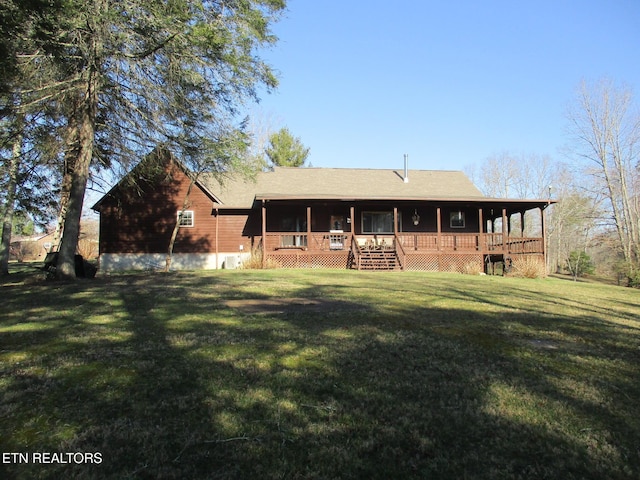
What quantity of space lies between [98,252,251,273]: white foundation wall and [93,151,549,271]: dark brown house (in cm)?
5

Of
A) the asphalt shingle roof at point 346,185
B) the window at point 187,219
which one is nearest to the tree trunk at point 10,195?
the window at point 187,219

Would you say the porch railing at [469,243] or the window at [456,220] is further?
the window at [456,220]

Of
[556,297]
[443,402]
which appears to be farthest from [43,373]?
[556,297]

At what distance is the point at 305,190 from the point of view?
964 inches

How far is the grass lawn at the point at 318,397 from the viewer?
8.95ft

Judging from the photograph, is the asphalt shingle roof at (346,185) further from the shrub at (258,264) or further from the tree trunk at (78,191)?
the tree trunk at (78,191)

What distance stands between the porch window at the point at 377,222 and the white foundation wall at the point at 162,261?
6.90m

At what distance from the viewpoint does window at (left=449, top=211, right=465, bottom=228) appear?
84.7 feet

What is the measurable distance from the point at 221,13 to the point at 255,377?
1261 cm

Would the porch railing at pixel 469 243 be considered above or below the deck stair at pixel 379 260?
above

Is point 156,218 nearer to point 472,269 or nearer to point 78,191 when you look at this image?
point 78,191

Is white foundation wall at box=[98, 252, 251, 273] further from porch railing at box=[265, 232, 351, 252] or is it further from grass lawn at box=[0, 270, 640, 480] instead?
grass lawn at box=[0, 270, 640, 480]

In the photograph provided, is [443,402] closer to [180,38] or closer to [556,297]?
[556,297]

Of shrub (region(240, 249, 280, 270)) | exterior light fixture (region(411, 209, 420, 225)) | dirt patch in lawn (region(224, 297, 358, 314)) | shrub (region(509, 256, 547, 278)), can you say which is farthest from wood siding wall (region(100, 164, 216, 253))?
dirt patch in lawn (region(224, 297, 358, 314))
